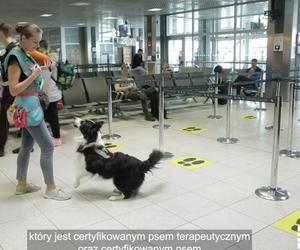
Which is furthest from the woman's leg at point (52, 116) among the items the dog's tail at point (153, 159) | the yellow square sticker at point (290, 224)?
the yellow square sticker at point (290, 224)

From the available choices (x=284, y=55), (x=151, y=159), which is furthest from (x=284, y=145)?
(x=284, y=55)

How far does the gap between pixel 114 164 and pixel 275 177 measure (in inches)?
62.3

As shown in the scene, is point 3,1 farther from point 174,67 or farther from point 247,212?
point 247,212

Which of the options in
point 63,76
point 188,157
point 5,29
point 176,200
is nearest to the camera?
point 176,200

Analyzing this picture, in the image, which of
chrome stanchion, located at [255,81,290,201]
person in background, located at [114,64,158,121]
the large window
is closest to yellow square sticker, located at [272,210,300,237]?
chrome stanchion, located at [255,81,290,201]

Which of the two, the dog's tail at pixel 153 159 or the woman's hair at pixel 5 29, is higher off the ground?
the woman's hair at pixel 5 29

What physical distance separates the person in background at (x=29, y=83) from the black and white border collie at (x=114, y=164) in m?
0.34

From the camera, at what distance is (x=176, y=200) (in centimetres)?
A: 339

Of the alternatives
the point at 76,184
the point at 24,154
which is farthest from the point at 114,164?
the point at 24,154

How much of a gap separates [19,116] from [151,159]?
1227mm

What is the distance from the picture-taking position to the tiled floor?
289 centimetres

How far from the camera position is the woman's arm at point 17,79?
2.91 meters

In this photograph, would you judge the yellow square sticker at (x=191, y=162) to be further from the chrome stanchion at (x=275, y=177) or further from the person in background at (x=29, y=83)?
the person in background at (x=29, y=83)

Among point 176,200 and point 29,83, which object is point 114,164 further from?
point 29,83
